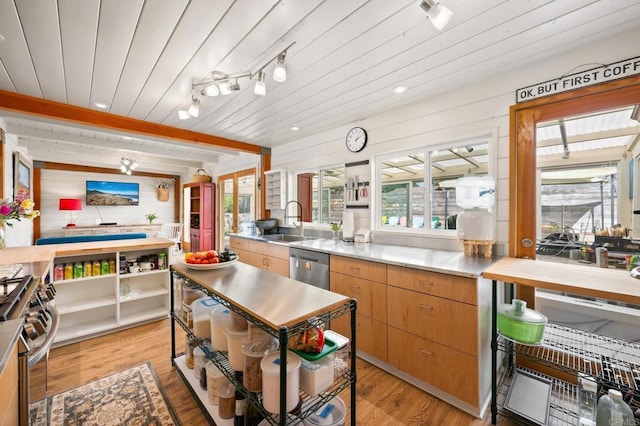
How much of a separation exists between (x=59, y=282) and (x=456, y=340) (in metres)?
3.39

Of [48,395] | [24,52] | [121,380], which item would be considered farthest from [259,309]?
[24,52]

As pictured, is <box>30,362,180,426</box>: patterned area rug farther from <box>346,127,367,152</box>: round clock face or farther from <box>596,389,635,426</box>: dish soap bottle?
<box>346,127,367,152</box>: round clock face

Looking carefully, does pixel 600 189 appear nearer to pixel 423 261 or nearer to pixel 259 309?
pixel 423 261

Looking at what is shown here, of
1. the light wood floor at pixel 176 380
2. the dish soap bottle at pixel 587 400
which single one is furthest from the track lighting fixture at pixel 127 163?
the dish soap bottle at pixel 587 400

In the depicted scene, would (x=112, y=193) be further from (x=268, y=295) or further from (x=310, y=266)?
(x=268, y=295)

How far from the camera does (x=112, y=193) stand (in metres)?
7.05

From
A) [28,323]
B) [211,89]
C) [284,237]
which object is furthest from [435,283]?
[284,237]

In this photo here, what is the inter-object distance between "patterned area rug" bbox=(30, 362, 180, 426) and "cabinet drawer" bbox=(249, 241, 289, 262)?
1.58 metres

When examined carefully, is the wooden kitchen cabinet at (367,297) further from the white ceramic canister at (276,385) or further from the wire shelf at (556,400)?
the white ceramic canister at (276,385)

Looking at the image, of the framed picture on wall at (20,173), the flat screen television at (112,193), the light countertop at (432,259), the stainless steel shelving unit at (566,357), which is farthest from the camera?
the flat screen television at (112,193)

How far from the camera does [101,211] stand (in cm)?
696

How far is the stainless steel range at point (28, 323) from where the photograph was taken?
3.28 ft

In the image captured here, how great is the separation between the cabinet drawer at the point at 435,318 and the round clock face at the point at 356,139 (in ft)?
5.88

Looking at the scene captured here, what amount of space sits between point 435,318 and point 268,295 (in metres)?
1.17
